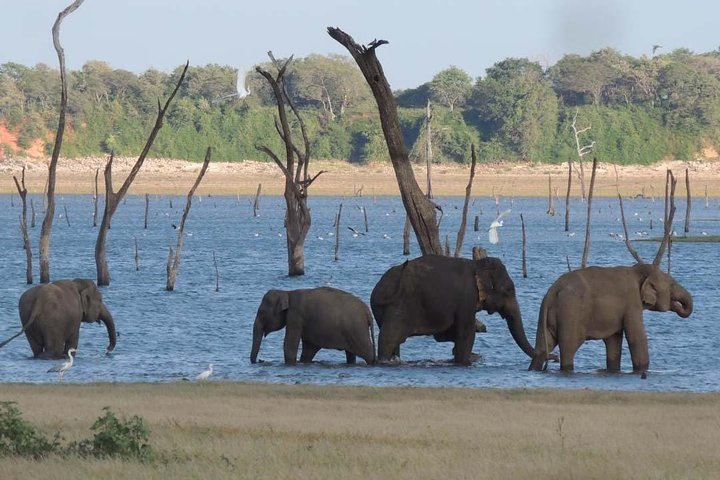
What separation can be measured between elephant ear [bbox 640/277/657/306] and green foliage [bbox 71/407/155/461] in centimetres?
1082

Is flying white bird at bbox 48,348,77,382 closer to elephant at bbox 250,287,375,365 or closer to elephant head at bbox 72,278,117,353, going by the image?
elephant head at bbox 72,278,117,353

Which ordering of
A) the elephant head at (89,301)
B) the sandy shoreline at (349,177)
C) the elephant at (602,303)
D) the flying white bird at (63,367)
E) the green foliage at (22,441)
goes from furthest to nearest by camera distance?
Result: the sandy shoreline at (349,177) → the elephant head at (89,301) → the elephant at (602,303) → the flying white bird at (63,367) → the green foliage at (22,441)

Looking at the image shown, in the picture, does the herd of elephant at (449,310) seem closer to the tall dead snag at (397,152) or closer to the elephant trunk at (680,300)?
the elephant trunk at (680,300)

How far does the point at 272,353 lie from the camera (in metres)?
29.1

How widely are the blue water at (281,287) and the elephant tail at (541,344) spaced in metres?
0.24

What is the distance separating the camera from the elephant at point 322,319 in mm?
24672

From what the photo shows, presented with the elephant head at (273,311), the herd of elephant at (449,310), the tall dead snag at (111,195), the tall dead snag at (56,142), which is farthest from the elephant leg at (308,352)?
the tall dead snag at (56,142)

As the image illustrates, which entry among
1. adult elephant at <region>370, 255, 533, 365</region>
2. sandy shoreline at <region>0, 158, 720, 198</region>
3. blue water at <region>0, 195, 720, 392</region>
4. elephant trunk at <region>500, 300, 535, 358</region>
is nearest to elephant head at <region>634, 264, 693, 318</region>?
blue water at <region>0, 195, 720, 392</region>

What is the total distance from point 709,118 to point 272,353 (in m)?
135

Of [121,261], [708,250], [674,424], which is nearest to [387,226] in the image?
[708,250]

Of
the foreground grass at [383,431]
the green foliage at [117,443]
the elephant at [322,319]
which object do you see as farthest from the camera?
the elephant at [322,319]

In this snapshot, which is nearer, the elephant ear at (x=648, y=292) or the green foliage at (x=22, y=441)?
the green foliage at (x=22, y=441)

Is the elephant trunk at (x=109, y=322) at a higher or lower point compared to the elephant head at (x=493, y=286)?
lower

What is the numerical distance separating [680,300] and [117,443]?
12.2m
